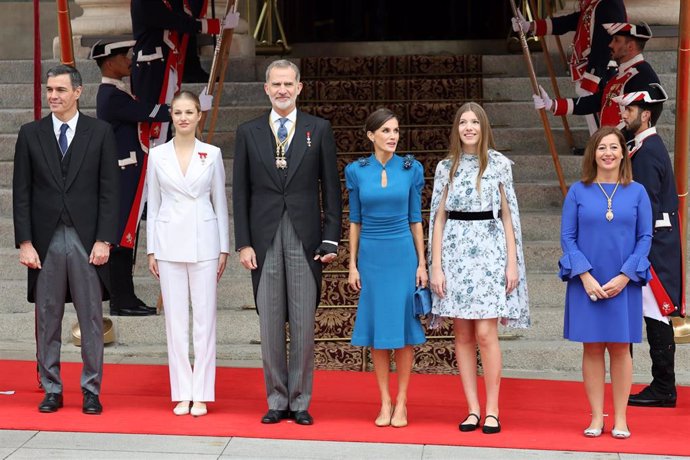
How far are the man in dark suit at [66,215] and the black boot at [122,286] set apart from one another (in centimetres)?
171

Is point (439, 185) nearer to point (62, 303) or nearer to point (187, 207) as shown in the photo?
point (187, 207)

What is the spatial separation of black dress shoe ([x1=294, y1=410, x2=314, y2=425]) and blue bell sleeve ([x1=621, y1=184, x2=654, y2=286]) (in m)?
1.65

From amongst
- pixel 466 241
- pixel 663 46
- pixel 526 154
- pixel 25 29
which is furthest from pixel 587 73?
pixel 25 29

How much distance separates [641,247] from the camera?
22.3 ft

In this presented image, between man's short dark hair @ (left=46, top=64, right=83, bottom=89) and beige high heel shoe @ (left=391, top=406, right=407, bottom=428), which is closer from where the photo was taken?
beige high heel shoe @ (left=391, top=406, right=407, bottom=428)

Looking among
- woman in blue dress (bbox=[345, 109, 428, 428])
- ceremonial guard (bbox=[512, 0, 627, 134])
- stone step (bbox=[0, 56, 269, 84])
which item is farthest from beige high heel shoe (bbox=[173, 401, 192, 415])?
stone step (bbox=[0, 56, 269, 84])

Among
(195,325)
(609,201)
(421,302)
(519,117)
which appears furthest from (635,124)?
(519,117)

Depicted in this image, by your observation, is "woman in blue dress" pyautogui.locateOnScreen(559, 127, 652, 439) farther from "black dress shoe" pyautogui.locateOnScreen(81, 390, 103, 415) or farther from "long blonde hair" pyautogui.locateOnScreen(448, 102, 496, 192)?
"black dress shoe" pyautogui.locateOnScreen(81, 390, 103, 415)

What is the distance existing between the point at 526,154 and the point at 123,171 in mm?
3346

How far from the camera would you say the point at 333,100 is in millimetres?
12078

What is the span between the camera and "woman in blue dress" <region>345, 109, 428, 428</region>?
6.97 meters

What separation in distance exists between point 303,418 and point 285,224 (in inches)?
36.9

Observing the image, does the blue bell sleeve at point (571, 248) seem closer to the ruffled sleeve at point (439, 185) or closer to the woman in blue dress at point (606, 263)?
the woman in blue dress at point (606, 263)

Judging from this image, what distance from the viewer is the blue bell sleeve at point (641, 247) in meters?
6.77
